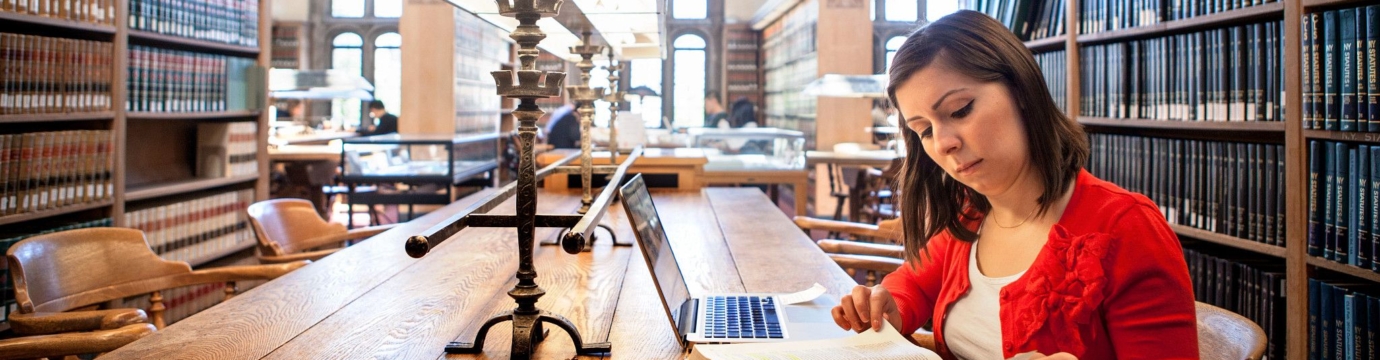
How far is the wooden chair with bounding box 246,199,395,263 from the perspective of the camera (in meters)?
2.75

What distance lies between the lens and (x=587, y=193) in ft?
8.81

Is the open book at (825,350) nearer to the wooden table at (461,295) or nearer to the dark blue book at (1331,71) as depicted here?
the wooden table at (461,295)

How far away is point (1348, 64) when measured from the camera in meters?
2.16

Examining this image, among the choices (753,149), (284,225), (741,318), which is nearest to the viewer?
(741,318)

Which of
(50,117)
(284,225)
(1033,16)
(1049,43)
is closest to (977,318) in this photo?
(284,225)

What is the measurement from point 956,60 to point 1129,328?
0.34 m

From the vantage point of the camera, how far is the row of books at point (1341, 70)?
211 cm

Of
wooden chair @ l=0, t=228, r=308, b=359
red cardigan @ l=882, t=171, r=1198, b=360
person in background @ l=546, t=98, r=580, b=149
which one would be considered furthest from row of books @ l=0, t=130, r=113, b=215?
person in background @ l=546, t=98, r=580, b=149

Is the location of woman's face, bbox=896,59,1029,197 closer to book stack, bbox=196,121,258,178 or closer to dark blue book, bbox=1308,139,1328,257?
dark blue book, bbox=1308,139,1328,257

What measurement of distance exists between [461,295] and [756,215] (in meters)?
1.55

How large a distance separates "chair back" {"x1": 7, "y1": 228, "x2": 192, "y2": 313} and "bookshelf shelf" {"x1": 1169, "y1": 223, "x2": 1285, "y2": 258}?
104 inches

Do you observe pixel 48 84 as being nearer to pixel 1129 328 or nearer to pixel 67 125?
pixel 67 125

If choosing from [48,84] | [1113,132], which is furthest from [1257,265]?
[48,84]

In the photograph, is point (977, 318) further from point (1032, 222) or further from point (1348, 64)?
point (1348, 64)
